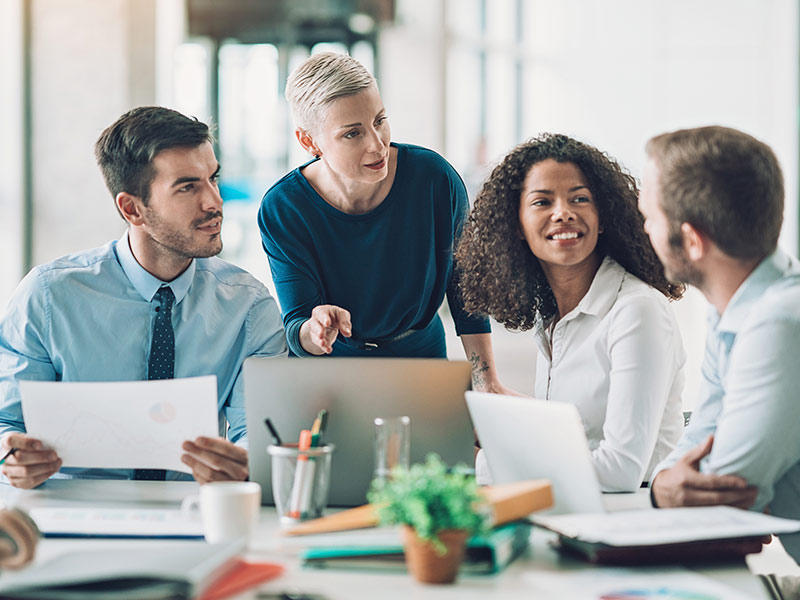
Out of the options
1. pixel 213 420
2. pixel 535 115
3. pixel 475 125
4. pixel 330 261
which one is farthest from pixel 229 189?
pixel 213 420

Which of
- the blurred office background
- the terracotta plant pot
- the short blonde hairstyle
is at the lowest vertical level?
the terracotta plant pot

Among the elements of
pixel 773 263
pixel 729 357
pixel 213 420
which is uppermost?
pixel 773 263

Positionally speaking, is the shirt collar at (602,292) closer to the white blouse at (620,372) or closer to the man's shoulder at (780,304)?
the white blouse at (620,372)

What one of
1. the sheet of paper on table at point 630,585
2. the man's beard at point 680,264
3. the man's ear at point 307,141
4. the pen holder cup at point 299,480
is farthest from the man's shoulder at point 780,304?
the man's ear at point 307,141

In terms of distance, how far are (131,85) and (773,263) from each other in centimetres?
389

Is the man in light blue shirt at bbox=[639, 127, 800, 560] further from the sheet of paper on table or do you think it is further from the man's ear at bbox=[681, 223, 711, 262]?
the sheet of paper on table

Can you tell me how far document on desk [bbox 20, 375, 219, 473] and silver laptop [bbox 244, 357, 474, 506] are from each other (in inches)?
3.9

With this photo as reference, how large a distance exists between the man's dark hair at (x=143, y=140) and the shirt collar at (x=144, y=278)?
0.43 feet

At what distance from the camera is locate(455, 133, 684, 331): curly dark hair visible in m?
2.04

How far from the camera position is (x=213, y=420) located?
4.94 ft

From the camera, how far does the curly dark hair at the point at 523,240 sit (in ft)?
6.68

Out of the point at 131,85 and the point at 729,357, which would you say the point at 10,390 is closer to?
the point at 729,357

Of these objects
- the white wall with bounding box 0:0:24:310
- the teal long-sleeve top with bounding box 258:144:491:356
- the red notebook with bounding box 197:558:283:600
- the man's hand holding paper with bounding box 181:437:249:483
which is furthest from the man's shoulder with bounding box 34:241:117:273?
the white wall with bounding box 0:0:24:310

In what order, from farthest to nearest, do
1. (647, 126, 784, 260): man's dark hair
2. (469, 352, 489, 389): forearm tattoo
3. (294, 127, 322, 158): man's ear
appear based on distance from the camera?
(469, 352, 489, 389): forearm tattoo < (294, 127, 322, 158): man's ear < (647, 126, 784, 260): man's dark hair
